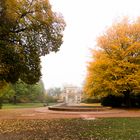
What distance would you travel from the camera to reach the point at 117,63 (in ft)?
111

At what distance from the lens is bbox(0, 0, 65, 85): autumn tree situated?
62.7 ft

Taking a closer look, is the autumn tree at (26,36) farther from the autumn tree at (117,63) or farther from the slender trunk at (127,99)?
the slender trunk at (127,99)

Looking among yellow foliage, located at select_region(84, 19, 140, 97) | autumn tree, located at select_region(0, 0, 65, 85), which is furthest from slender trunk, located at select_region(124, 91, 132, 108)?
autumn tree, located at select_region(0, 0, 65, 85)

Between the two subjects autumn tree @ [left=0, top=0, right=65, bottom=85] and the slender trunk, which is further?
the slender trunk

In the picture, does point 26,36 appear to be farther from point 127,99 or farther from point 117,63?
point 127,99

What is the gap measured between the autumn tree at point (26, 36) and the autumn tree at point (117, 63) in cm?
1242

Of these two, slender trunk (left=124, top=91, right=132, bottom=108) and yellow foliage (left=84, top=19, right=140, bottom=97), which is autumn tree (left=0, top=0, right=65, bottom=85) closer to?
yellow foliage (left=84, top=19, right=140, bottom=97)

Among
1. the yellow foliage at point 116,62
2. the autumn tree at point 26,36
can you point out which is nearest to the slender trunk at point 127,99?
the yellow foliage at point 116,62

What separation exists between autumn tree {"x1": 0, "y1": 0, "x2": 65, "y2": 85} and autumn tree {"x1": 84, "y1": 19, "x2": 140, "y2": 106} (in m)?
12.4

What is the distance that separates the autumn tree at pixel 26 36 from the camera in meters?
19.1

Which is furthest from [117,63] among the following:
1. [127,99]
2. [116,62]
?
[127,99]

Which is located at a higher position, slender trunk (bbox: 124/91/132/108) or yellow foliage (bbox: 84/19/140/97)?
yellow foliage (bbox: 84/19/140/97)

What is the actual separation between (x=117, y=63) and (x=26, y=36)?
49.1 ft

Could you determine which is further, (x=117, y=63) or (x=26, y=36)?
(x=117, y=63)
